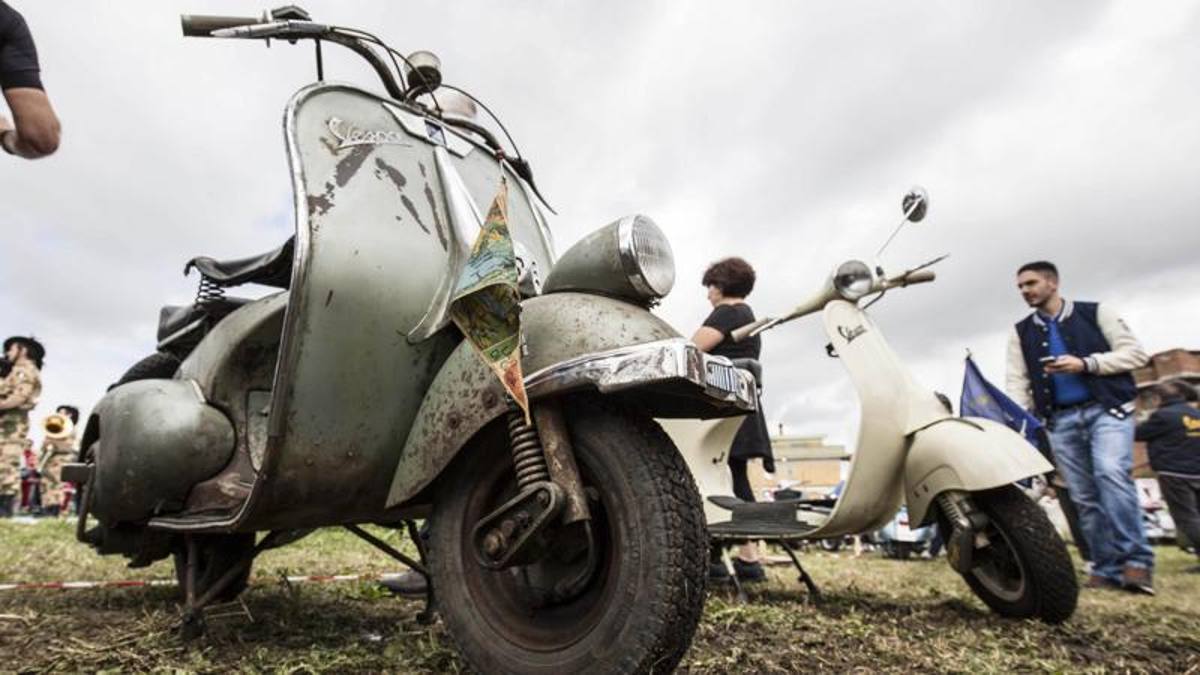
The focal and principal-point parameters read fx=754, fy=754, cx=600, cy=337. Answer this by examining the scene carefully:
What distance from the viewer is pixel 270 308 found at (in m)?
2.42

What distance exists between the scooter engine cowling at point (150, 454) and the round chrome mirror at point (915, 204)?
108 inches

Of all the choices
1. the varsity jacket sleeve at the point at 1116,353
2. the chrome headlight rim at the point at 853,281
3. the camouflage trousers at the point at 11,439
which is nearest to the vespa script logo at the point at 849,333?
the chrome headlight rim at the point at 853,281

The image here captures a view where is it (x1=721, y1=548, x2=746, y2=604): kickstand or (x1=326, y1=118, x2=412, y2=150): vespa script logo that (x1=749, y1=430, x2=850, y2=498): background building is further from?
(x1=326, y1=118, x2=412, y2=150): vespa script logo

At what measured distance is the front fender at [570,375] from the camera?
1.44m

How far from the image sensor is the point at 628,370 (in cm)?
143

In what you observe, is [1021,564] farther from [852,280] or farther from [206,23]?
[206,23]

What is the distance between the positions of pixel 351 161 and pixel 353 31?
65 centimetres

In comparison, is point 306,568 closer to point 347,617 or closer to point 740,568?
point 347,617

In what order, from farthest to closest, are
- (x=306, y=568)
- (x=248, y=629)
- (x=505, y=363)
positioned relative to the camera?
(x=306, y=568) < (x=248, y=629) < (x=505, y=363)

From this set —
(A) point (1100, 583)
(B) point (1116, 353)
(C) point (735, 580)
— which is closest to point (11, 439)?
(C) point (735, 580)

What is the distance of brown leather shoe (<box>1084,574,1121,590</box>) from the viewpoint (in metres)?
3.83

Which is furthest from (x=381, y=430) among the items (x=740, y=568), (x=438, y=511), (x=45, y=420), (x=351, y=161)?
(x=45, y=420)

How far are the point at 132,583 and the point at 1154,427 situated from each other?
681 centimetres

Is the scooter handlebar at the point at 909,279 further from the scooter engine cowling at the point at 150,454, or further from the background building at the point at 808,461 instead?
the background building at the point at 808,461
